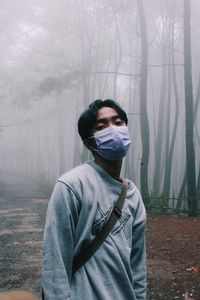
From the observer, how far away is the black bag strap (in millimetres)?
2145

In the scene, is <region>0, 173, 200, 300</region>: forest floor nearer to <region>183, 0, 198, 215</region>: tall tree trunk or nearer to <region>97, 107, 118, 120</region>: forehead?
<region>183, 0, 198, 215</region>: tall tree trunk

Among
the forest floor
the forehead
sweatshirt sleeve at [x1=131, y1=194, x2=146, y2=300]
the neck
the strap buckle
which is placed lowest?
the forest floor

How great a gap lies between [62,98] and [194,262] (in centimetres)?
3254

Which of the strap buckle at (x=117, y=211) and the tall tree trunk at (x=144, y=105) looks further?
the tall tree trunk at (x=144, y=105)

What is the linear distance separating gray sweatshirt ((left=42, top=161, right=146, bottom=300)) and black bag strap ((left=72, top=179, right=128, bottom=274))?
0.02 m

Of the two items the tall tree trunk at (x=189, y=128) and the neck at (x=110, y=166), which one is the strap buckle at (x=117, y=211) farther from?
the tall tree trunk at (x=189, y=128)

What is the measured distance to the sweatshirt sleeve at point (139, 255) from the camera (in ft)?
8.29

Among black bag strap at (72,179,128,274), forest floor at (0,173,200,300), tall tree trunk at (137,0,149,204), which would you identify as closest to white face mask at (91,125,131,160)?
black bag strap at (72,179,128,274)

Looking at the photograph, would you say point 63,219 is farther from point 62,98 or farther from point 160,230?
point 62,98

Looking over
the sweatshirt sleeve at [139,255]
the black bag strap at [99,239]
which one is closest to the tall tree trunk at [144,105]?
the sweatshirt sleeve at [139,255]

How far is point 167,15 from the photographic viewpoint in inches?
918

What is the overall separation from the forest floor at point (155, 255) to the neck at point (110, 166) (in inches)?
177

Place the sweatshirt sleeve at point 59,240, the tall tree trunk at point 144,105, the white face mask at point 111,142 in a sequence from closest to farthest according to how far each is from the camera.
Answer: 1. the sweatshirt sleeve at point 59,240
2. the white face mask at point 111,142
3. the tall tree trunk at point 144,105

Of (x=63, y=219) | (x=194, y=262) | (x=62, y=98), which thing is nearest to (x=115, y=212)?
(x=63, y=219)
